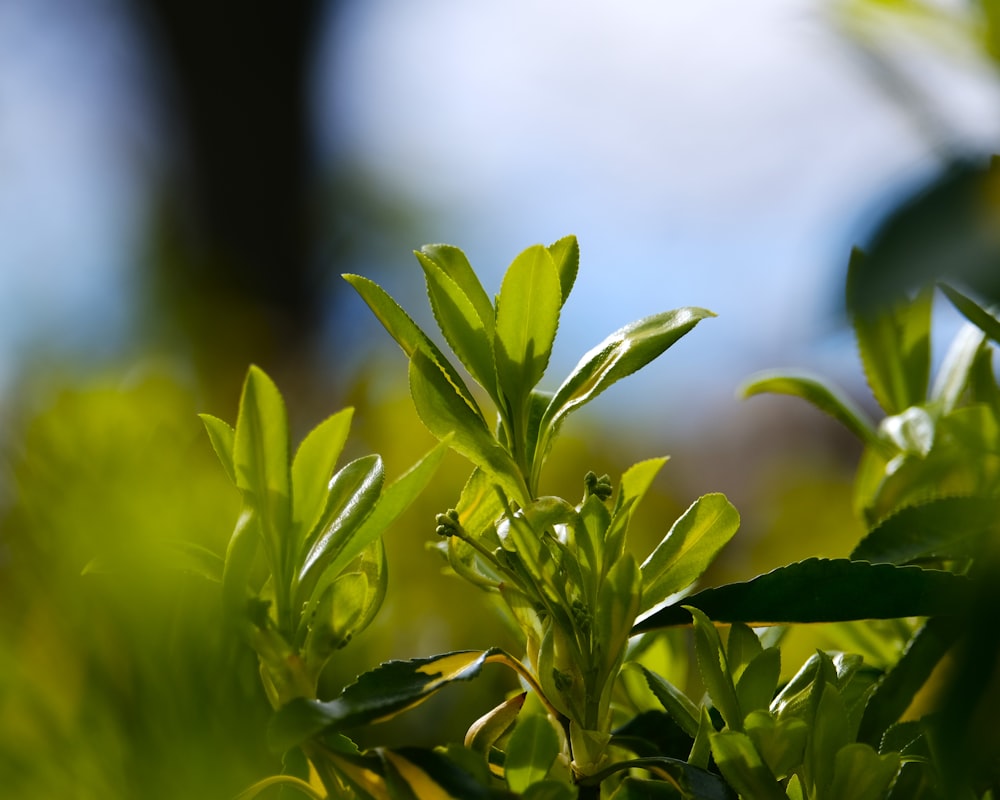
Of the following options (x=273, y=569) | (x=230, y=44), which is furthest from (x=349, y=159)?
(x=273, y=569)

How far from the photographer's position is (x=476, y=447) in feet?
0.94

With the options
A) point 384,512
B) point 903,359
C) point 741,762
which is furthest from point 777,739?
point 903,359

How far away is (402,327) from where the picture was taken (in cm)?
29

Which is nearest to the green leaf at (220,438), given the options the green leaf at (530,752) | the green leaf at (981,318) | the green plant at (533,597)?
the green plant at (533,597)

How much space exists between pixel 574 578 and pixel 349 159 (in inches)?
184

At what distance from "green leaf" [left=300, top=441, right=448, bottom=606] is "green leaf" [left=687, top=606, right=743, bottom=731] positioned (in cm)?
8

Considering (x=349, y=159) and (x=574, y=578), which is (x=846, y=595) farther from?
(x=349, y=159)

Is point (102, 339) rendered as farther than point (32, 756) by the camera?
Yes

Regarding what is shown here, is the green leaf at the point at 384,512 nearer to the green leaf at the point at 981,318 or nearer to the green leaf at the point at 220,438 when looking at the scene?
the green leaf at the point at 220,438

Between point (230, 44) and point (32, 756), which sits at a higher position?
point (230, 44)

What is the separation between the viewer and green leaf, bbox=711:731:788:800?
25cm

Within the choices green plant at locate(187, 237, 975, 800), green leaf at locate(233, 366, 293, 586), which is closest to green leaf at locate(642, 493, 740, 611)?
green plant at locate(187, 237, 975, 800)

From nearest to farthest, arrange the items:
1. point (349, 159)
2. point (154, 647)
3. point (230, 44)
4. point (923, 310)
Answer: point (154, 647), point (923, 310), point (230, 44), point (349, 159)

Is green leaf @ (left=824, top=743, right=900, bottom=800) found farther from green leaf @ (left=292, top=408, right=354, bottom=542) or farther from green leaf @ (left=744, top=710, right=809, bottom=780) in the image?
green leaf @ (left=292, top=408, right=354, bottom=542)
